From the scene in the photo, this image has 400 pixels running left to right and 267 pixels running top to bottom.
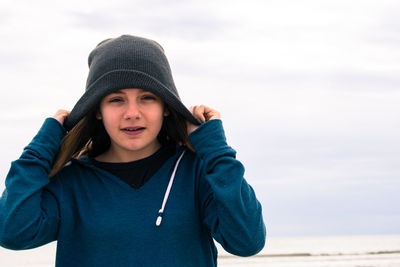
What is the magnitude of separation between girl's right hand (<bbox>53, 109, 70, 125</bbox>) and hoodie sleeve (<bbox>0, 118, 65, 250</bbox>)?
2.6 inches

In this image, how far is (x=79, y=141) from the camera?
198 cm

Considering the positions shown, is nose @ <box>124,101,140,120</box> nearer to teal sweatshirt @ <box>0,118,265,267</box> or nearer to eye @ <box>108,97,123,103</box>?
eye @ <box>108,97,123,103</box>

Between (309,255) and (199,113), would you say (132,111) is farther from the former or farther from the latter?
(309,255)

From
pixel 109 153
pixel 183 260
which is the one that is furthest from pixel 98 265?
pixel 109 153

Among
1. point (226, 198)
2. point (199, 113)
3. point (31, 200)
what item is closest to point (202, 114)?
point (199, 113)

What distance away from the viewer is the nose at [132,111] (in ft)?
5.80

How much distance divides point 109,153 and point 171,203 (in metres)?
0.38

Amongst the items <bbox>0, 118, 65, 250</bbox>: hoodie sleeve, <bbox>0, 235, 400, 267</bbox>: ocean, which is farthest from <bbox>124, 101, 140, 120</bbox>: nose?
<bbox>0, 235, 400, 267</bbox>: ocean

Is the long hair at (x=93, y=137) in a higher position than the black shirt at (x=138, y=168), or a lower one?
higher

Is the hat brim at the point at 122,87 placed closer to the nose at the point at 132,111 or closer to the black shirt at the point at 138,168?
the nose at the point at 132,111

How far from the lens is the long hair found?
1939 mm

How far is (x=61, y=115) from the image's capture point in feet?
6.61

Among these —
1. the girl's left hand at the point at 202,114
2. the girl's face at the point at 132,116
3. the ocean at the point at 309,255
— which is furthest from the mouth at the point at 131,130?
the ocean at the point at 309,255

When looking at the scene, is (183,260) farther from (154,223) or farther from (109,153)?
(109,153)
